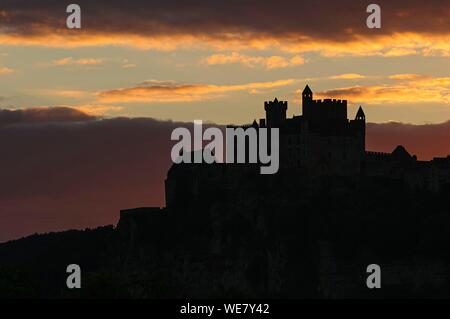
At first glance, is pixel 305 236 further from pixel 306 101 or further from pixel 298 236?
pixel 306 101

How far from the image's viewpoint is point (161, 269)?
16412cm

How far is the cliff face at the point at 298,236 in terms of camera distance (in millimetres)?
158750

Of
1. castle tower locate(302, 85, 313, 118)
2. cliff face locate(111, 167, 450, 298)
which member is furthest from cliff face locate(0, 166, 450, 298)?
castle tower locate(302, 85, 313, 118)

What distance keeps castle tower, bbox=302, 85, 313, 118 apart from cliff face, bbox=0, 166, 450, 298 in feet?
33.5

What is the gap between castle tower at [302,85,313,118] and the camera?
168 metres

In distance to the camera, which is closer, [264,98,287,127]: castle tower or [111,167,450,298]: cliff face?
[111,167,450,298]: cliff face

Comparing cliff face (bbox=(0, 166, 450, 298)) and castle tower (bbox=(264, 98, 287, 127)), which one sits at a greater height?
castle tower (bbox=(264, 98, 287, 127))

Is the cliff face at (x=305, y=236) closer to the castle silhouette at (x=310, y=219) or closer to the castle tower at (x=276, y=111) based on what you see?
the castle silhouette at (x=310, y=219)

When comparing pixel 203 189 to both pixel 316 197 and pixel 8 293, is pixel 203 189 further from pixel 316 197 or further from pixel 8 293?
pixel 8 293

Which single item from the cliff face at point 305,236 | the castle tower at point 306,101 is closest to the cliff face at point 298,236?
the cliff face at point 305,236

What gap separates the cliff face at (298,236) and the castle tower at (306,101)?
10.2 meters

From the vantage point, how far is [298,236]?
159000mm

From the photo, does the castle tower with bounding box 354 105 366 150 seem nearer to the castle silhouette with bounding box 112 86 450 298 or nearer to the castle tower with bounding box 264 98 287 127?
the castle silhouette with bounding box 112 86 450 298

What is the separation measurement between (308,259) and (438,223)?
14.4 meters
